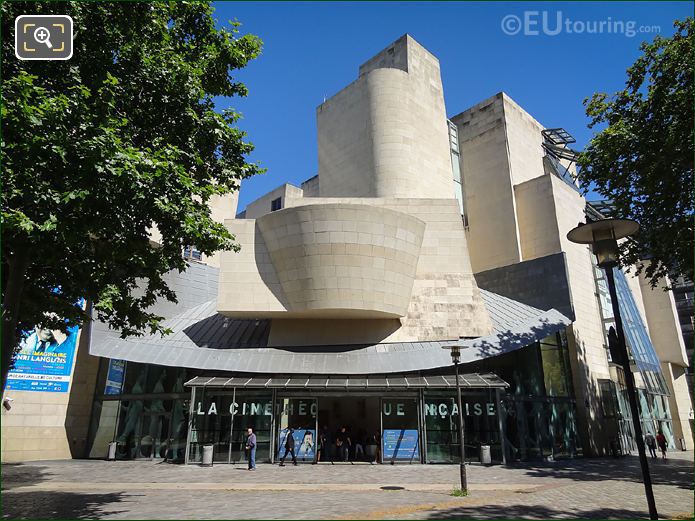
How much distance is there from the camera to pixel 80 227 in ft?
33.8

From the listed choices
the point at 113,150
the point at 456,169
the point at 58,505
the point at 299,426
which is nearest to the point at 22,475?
the point at 58,505

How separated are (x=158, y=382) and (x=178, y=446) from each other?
163 inches

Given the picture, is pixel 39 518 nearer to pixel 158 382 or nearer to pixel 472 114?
pixel 158 382

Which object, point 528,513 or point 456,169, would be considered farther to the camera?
point 456,169

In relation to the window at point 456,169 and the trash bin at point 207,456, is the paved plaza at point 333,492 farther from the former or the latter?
the window at point 456,169

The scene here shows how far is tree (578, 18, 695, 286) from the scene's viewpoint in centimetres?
1755

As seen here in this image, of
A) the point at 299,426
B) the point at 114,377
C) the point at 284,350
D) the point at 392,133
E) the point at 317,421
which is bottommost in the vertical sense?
the point at 299,426

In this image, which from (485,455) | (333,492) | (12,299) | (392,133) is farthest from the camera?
(392,133)

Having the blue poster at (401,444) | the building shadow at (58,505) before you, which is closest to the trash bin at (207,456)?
the blue poster at (401,444)

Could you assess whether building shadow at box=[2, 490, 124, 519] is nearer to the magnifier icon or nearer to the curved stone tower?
the magnifier icon

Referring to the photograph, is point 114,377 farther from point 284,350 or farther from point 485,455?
point 485,455

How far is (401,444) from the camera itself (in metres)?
23.0

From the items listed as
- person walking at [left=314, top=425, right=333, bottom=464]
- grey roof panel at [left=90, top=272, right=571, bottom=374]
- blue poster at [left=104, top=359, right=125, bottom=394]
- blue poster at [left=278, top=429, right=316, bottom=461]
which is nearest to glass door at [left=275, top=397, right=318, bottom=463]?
blue poster at [left=278, top=429, right=316, bottom=461]

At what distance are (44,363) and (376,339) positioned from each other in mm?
18791
